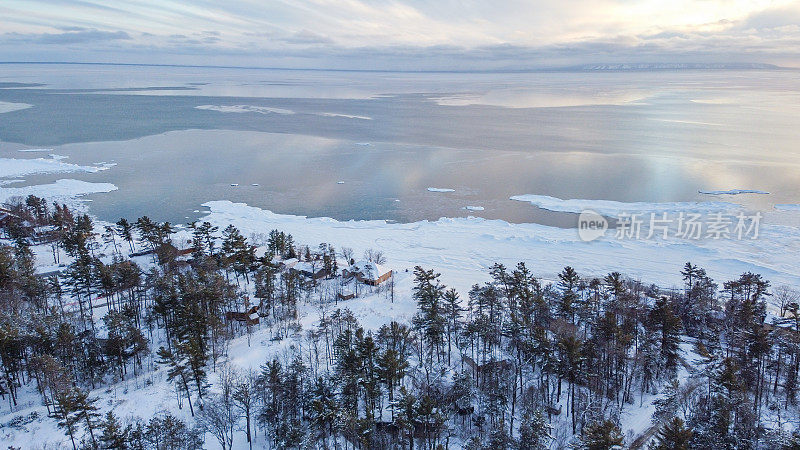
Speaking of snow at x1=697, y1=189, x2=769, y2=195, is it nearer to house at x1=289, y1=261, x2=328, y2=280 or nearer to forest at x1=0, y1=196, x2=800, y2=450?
forest at x1=0, y1=196, x2=800, y2=450

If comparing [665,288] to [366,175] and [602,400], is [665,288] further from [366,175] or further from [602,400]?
[366,175]

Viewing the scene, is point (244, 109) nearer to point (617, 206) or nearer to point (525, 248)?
point (617, 206)

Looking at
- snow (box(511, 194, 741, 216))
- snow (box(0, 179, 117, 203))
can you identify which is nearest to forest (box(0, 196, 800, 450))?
snow (box(511, 194, 741, 216))

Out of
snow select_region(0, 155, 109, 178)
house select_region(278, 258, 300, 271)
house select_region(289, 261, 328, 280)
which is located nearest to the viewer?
house select_region(278, 258, 300, 271)

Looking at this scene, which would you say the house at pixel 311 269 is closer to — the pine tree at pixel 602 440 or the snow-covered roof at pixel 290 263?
the snow-covered roof at pixel 290 263

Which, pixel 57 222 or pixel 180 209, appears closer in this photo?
pixel 57 222

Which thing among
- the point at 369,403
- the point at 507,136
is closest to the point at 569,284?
the point at 369,403
